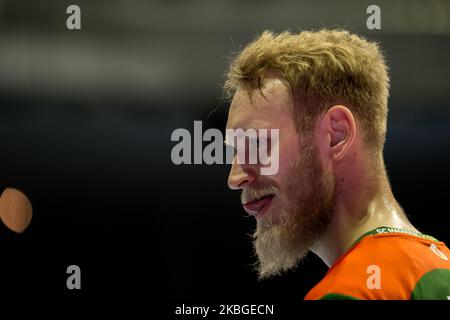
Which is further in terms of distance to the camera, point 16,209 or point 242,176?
point 16,209

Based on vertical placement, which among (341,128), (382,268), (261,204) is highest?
(341,128)

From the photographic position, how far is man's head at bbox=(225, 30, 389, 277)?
1.07 metres

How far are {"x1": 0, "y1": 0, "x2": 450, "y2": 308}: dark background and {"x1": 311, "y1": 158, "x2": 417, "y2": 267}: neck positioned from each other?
1.45 feet

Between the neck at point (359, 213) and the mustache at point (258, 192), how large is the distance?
0.43 feet

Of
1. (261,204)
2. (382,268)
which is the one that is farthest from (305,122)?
(382,268)

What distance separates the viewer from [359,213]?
1.04 metres

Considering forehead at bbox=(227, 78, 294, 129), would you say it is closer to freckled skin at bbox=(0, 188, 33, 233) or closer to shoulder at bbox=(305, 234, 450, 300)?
shoulder at bbox=(305, 234, 450, 300)

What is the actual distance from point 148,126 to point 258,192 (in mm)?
452

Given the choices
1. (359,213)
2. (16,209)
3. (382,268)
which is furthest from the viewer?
(16,209)

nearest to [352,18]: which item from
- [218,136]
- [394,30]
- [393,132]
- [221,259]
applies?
[394,30]

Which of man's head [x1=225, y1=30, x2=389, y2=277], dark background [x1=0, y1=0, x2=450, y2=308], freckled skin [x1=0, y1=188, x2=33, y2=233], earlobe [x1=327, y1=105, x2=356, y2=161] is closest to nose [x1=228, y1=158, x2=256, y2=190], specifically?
man's head [x1=225, y1=30, x2=389, y2=277]

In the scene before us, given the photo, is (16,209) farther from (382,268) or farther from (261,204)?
(382,268)

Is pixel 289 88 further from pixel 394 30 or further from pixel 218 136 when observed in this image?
pixel 394 30

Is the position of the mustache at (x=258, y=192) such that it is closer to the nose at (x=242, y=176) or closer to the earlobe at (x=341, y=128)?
the nose at (x=242, y=176)
